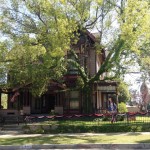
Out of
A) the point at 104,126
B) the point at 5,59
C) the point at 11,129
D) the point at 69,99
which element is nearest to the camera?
the point at 104,126

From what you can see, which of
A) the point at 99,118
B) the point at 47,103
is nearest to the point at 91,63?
the point at 47,103

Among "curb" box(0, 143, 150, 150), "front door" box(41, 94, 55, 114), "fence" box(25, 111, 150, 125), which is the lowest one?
"curb" box(0, 143, 150, 150)

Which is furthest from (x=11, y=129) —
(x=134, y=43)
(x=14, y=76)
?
(x=134, y=43)

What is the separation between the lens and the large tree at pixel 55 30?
2130 cm

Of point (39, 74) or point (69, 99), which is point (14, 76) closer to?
point (39, 74)

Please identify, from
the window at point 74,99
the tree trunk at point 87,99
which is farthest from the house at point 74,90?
the tree trunk at point 87,99

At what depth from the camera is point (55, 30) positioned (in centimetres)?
2088

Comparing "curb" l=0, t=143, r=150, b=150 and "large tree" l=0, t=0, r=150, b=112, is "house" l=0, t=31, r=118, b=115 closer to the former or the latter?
"large tree" l=0, t=0, r=150, b=112

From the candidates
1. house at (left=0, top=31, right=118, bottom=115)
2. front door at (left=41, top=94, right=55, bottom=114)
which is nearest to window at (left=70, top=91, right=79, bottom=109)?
house at (left=0, top=31, right=118, bottom=115)

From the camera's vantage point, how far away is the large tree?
2130 cm

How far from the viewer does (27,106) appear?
1242 inches

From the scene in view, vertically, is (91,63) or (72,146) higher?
(91,63)

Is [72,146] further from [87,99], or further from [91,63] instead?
[91,63]

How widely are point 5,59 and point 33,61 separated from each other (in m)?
2.03
